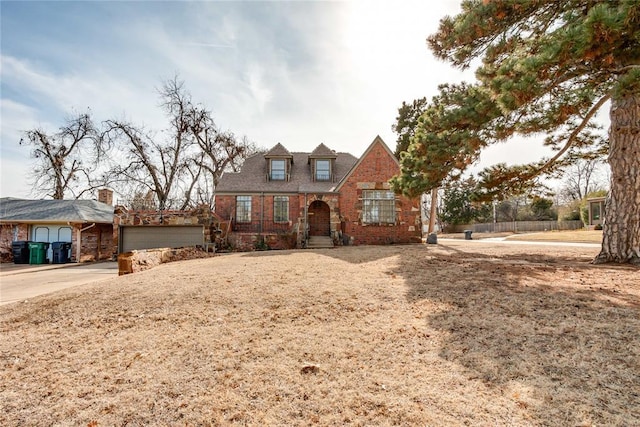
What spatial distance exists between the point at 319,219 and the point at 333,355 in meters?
17.4

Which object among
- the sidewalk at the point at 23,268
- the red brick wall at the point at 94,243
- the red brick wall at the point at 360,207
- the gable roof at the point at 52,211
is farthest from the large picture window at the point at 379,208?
the gable roof at the point at 52,211

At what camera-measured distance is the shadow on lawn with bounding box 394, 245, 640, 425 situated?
101 inches

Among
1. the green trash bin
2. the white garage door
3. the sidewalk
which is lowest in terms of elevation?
the sidewalk

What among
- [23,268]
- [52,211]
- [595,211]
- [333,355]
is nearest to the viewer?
[333,355]

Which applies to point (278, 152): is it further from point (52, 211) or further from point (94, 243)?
point (52, 211)

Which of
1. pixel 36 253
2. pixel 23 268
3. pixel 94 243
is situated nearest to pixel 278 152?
pixel 94 243

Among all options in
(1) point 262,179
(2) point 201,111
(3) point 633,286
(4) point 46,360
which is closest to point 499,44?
(3) point 633,286

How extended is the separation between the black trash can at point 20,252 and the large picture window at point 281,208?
1504 cm

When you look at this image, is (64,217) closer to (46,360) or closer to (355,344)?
(46,360)

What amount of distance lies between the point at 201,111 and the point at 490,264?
28752mm

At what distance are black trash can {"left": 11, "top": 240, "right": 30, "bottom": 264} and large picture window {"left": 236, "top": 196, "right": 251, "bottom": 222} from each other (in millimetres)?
12596

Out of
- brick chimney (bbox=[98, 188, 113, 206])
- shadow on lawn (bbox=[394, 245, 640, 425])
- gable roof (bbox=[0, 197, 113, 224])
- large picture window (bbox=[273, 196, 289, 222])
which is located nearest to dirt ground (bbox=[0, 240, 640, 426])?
shadow on lawn (bbox=[394, 245, 640, 425])

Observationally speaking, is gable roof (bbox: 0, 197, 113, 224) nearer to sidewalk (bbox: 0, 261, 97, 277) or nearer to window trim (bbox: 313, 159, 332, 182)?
sidewalk (bbox: 0, 261, 97, 277)

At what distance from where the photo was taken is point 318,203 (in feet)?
68.3
